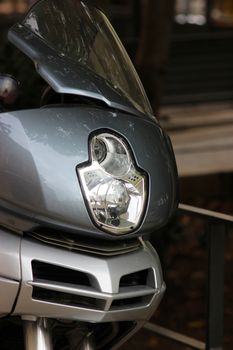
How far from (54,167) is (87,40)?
58cm

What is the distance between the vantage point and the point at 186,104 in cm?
1245

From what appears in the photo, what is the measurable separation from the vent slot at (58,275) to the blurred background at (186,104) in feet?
7.08

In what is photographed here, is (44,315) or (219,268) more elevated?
(44,315)

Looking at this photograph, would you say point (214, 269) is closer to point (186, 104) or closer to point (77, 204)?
point (77, 204)

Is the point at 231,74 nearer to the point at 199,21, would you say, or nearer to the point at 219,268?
the point at 199,21

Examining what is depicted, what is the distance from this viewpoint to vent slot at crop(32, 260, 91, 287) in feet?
7.59

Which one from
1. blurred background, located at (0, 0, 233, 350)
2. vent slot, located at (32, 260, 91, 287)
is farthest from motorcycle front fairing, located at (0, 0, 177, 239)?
blurred background, located at (0, 0, 233, 350)

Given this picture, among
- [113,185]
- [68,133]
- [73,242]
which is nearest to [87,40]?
[68,133]

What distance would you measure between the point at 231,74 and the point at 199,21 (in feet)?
3.94

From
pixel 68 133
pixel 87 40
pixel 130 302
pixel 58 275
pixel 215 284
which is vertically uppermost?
pixel 87 40

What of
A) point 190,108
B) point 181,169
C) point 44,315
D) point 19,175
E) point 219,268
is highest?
point 19,175

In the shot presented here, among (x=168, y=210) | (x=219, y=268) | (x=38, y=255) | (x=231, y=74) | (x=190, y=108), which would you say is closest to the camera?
(x=38, y=255)

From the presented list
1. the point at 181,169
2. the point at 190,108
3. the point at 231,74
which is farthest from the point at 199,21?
the point at 181,169

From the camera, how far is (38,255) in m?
2.29
